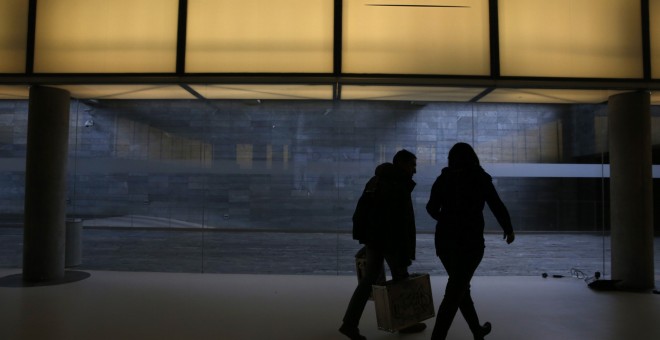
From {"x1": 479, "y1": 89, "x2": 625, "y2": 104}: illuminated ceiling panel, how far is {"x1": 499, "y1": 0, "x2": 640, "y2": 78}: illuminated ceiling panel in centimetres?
38

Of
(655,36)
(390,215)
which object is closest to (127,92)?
(390,215)

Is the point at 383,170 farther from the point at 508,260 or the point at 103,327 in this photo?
the point at 508,260

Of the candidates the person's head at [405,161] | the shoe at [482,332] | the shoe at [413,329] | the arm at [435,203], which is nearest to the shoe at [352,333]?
the shoe at [413,329]

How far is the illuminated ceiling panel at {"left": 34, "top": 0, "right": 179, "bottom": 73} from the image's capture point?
6.47 m

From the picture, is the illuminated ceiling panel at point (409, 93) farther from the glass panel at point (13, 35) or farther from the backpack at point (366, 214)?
the glass panel at point (13, 35)

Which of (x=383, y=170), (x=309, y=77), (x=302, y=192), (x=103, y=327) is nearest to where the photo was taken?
(x=383, y=170)

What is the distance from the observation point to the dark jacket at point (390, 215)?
400 cm

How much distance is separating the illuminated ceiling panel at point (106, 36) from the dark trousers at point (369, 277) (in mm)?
4119

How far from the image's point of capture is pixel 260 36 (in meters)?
6.43

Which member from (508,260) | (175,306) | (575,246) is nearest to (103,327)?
(175,306)

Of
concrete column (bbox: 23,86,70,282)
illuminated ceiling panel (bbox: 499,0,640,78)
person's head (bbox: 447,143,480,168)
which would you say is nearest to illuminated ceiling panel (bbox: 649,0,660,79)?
illuminated ceiling panel (bbox: 499,0,640,78)

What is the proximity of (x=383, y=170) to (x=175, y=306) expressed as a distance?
2.97 m

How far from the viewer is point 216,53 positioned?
21.0 feet

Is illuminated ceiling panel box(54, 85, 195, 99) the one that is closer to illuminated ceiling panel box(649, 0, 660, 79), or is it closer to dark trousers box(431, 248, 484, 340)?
dark trousers box(431, 248, 484, 340)
